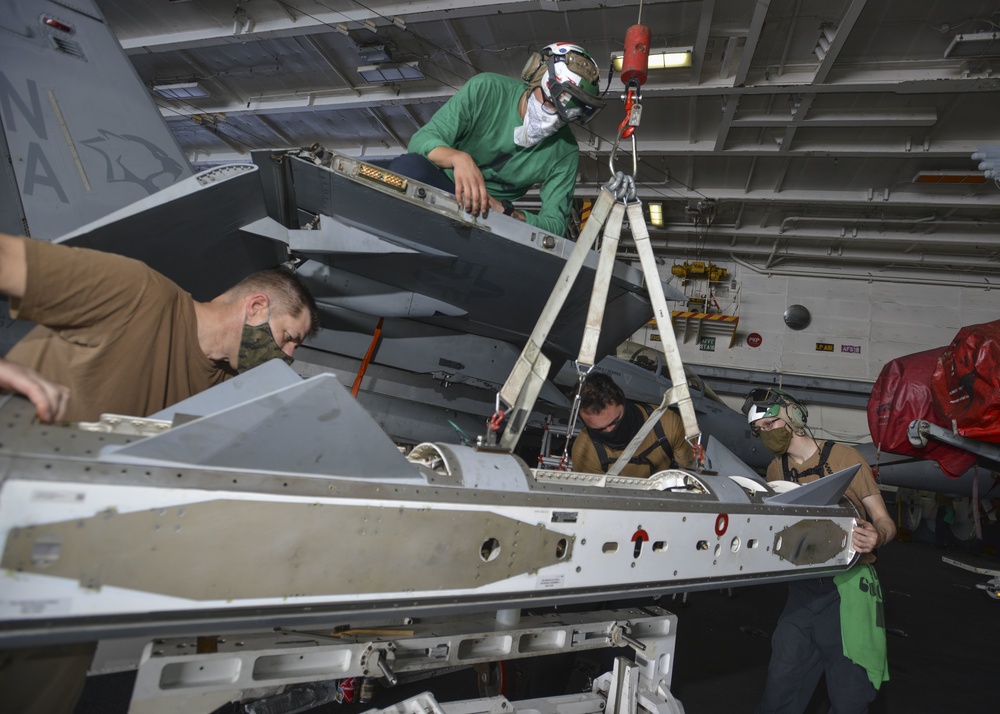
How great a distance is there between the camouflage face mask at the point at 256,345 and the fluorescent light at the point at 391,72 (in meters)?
7.63

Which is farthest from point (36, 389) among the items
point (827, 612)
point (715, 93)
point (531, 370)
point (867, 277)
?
point (867, 277)

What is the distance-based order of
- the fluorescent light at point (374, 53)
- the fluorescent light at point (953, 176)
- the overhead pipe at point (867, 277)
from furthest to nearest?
the overhead pipe at point (867, 277) < the fluorescent light at point (953, 176) < the fluorescent light at point (374, 53)

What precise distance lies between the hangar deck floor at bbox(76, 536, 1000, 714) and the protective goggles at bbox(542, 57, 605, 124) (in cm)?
316

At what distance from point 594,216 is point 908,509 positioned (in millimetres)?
13776

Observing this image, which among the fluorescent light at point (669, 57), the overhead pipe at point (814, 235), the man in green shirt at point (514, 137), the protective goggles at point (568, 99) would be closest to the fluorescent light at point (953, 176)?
the overhead pipe at point (814, 235)

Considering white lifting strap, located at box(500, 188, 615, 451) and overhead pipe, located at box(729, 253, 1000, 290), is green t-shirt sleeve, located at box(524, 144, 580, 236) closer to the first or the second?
white lifting strap, located at box(500, 188, 615, 451)

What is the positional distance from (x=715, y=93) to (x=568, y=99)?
6.18 meters

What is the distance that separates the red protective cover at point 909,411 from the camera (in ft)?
19.3

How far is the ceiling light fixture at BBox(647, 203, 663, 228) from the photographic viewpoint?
11520 mm

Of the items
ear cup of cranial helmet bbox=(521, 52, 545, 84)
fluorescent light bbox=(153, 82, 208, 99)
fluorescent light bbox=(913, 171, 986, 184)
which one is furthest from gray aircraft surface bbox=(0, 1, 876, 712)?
fluorescent light bbox=(913, 171, 986, 184)

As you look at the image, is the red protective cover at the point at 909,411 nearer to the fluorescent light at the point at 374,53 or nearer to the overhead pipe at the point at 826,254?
the overhead pipe at the point at 826,254

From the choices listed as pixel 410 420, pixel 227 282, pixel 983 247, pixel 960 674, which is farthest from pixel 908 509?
pixel 227 282

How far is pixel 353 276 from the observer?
3.76 metres

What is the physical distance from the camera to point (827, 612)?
9.95 feet
